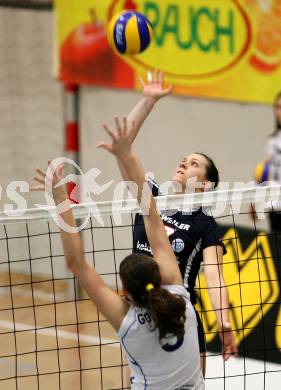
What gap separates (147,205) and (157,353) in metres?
0.64

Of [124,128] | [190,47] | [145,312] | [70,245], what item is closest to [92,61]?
[190,47]

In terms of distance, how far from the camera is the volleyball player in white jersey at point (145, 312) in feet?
11.9

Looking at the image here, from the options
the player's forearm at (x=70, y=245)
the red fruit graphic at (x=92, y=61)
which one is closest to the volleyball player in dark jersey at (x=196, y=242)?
the player's forearm at (x=70, y=245)

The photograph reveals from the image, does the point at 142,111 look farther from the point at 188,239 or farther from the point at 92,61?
the point at 92,61

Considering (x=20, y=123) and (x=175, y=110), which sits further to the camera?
(x=20, y=123)

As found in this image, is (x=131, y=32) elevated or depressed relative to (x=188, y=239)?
elevated

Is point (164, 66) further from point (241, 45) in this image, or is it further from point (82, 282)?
point (82, 282)

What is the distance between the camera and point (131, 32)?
5.94 meters

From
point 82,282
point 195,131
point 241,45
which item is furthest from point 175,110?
point 82,282

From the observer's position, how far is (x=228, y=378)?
656cm

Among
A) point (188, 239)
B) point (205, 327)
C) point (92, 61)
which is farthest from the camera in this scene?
point (92, 61)

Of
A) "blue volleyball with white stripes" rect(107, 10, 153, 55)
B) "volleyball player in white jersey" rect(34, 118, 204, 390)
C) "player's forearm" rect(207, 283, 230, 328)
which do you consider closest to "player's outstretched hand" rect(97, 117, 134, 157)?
"volleyball player in white jersey" rect(34, 118, 204, 390)

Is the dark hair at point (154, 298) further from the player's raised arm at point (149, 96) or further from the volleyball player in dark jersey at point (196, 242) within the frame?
the volleyball player in dark jersey at point (196, 242)

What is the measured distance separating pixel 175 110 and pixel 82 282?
529cm
